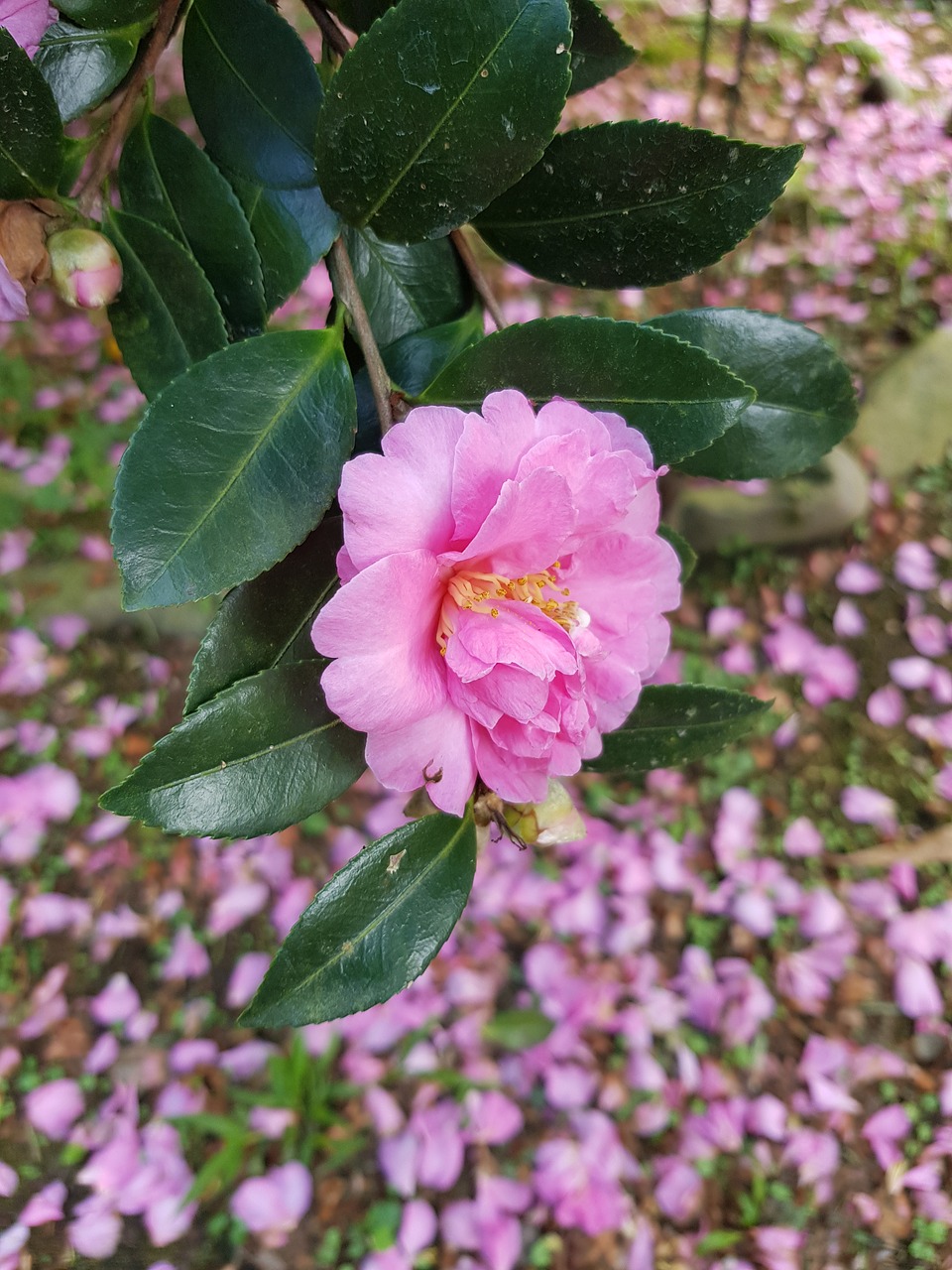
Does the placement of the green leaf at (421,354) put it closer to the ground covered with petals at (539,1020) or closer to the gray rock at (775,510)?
the ground covered with petals at (539,1020)

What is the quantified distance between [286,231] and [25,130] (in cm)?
15

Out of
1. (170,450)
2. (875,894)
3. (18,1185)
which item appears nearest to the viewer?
(170,450)

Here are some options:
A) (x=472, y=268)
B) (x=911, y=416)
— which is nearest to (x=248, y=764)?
(x=472, y=268)

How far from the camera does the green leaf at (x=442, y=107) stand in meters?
0.42

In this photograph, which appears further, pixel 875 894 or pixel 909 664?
pixel 909 664

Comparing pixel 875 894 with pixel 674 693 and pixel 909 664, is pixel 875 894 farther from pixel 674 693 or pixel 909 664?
pixel 674 693

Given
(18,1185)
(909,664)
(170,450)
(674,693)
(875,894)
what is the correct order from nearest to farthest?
(170,450) → (674,693) → (18,1185) → (875,894) → (909,664)

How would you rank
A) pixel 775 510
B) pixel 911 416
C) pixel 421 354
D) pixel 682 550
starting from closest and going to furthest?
pixel 421 354 < pixel 682 550 < pixel 775 510 < pixel 911 416

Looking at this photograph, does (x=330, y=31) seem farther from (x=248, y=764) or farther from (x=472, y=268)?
(x=248, y=764)

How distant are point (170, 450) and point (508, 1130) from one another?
1436 millimetres

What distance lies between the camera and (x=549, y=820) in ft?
1.70

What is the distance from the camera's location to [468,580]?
0.47 meters

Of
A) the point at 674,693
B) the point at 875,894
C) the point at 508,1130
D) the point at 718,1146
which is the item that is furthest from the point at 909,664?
the point at 674,693

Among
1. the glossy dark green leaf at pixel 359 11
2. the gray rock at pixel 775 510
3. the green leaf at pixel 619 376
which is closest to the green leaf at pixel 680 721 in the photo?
the green leaf at pixel 619 376
